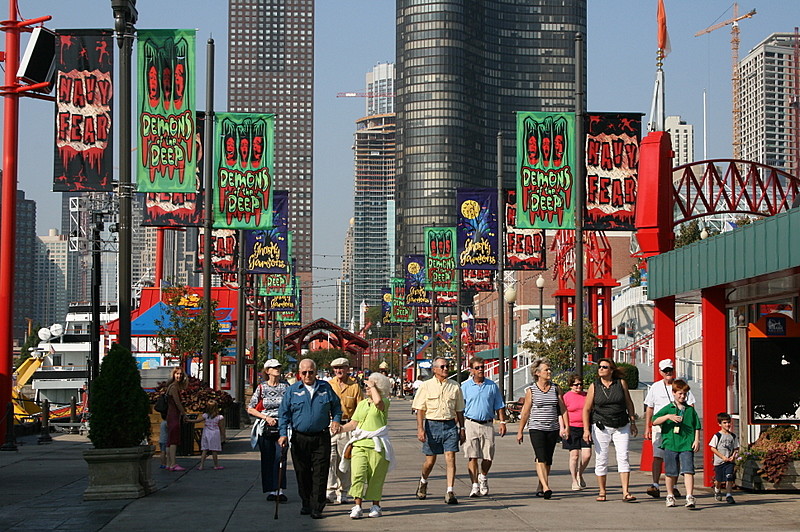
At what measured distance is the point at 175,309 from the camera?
138 feet

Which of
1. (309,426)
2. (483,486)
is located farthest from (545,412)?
(309,426)

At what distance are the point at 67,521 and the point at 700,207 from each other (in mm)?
106337

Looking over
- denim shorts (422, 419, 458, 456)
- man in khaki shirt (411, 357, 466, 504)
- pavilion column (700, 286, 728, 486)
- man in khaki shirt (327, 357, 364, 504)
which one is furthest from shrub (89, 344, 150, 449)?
pavilion column (700, 286, 728, 486)

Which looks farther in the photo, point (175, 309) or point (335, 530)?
point (175, 309)

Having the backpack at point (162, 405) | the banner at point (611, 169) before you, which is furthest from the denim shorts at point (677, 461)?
the backpack at point (162, 405)

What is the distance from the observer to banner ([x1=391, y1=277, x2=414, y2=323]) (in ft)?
236

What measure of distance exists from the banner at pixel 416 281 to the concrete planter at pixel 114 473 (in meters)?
50.9

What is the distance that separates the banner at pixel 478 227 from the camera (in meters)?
38.0

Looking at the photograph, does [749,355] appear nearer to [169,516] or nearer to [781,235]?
[781,235]

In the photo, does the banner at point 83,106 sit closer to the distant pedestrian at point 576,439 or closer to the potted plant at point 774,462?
the distant pedestrian at point 576,439

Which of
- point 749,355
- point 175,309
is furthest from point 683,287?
point 175,309

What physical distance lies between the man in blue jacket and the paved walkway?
47 cm

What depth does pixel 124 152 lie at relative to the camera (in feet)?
A: 54.6

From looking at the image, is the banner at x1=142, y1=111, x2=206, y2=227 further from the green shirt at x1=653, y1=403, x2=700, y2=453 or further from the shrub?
the green shirt at x1=653, y1=403, x2=700, y2=453
